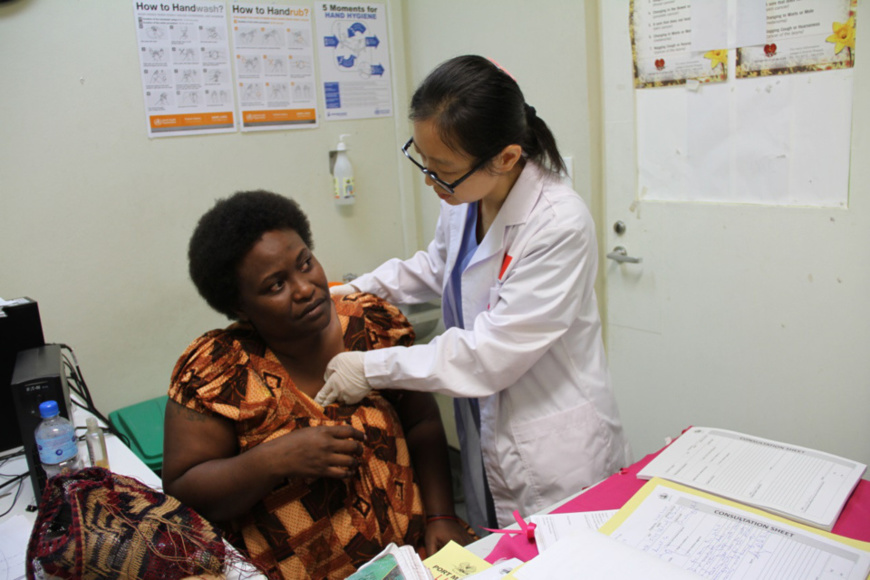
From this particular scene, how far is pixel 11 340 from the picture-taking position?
1.52 metres

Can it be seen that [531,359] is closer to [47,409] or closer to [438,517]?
[438,517]

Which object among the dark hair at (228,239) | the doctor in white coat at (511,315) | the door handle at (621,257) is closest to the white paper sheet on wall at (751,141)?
the door handle at (621,257)

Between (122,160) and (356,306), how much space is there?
1219mm

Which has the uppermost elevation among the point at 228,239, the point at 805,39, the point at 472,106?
the point at 805,39

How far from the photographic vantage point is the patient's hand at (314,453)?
118 centimetres

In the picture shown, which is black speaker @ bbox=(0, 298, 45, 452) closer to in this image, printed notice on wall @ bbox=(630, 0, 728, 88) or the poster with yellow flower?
printed notice on wall @ bbox=(630, 0, 728, 88)

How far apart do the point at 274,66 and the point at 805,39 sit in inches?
69.5

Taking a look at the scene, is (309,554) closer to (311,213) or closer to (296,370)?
(296,370)

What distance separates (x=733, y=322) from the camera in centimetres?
193

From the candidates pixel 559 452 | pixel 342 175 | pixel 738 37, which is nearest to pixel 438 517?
pixel 559 452

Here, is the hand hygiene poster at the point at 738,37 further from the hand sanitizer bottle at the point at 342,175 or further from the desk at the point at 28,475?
the desk at the point at 28,475

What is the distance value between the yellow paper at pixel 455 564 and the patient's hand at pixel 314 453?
0.26 meters

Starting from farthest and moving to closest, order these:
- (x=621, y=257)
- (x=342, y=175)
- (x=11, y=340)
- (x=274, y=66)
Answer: (x=342, y=175)
(x=274, y=66)
(x=621, y=257)
(x=11, y=340)

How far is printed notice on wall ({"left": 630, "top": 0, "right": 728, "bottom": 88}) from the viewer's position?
184 cm
